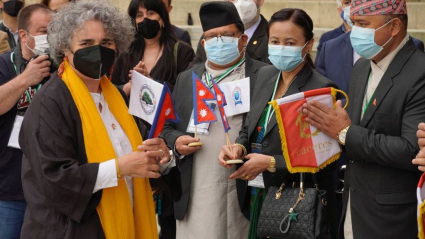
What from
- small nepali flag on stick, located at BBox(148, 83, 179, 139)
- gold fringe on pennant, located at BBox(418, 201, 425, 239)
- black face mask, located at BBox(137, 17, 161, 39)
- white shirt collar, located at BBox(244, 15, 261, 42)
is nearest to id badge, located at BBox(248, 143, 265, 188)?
small nepali flag on stick, located at BBox(148, 83, 179, 139)

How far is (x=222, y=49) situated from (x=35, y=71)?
1.41m

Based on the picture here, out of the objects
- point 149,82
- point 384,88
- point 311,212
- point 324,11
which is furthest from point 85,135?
point 324,11

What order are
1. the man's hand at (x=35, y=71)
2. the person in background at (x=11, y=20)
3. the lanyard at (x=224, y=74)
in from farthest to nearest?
the person in background at (x=11, y=20) → the lanyard at (x=224, y=74) → the man's hand at (x=35, y=71)

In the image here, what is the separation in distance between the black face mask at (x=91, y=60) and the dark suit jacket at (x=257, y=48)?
188 centimetres

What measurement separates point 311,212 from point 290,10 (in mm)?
1472

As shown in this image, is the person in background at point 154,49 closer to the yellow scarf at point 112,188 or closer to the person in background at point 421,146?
the yellow scarf at point 112,188

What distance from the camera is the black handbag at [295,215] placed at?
4523 millimetres

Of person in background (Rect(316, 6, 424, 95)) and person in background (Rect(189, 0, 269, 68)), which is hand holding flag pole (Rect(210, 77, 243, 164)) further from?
person in background (Rect(316, 6, 424, 95))

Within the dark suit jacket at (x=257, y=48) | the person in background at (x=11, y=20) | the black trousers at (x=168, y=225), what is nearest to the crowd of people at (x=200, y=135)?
the dark suit jacket at (x=257, y=48)

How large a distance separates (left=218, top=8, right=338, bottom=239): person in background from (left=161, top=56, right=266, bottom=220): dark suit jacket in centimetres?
28

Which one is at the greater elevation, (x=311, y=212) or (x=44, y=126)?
(x=44, y=126)

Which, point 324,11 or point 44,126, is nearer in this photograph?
point 44,126

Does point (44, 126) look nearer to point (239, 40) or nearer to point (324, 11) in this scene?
point (239, 40)

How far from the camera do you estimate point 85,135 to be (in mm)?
4051
